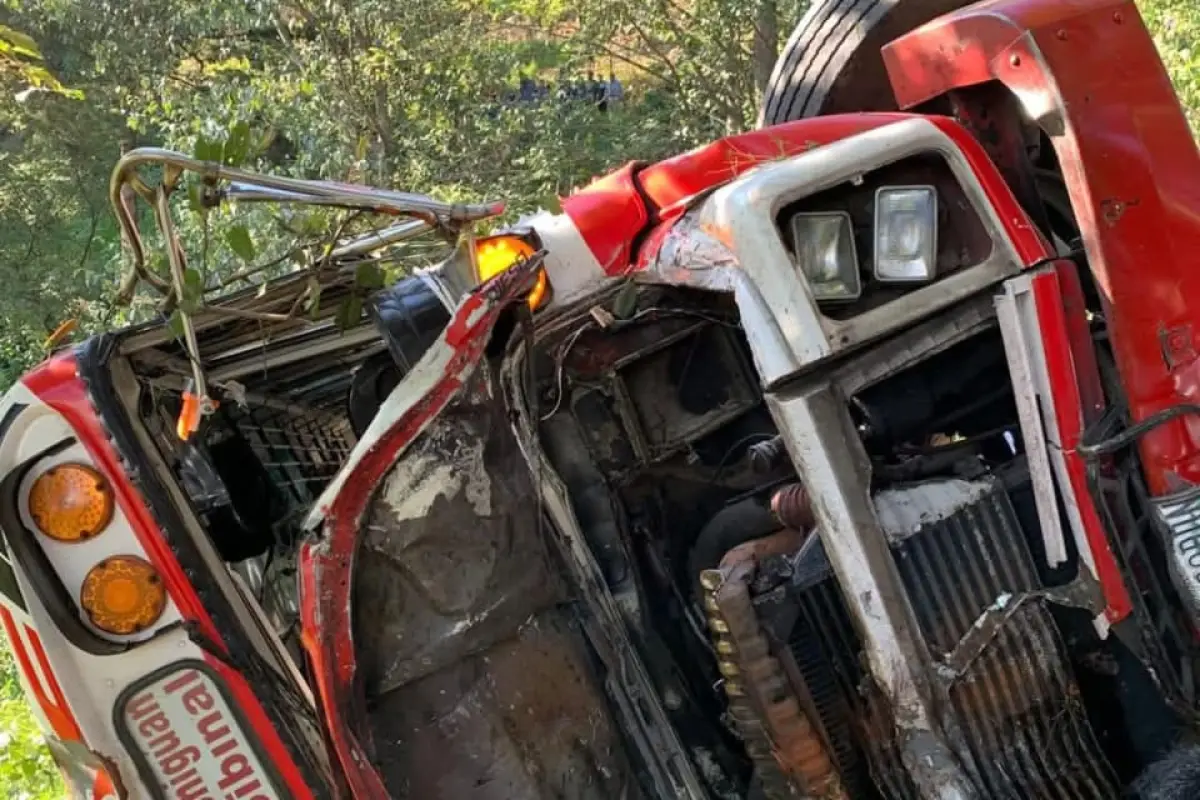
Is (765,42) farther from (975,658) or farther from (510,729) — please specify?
(510,729)

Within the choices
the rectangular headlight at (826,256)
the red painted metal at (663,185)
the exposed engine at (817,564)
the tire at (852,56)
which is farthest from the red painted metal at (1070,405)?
the tire at (852,56)

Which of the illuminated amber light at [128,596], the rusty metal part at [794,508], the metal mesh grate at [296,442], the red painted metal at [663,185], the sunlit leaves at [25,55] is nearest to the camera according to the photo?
the illuminated amber light at [128,596]

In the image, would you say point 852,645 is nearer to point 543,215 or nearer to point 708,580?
point 708,580

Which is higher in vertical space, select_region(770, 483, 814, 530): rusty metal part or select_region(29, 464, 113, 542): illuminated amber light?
select_region(29, 464, 113, 542): illuminated amber light

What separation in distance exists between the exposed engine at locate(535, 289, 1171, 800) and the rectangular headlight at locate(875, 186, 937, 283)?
0.44 feet

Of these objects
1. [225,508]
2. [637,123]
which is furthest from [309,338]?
[637,123]

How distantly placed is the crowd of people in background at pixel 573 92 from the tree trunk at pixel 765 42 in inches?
69.0

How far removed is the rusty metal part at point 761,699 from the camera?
2.34 meters

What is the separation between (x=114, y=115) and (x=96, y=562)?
12626 millimetres

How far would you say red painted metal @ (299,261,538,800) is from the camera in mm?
2121

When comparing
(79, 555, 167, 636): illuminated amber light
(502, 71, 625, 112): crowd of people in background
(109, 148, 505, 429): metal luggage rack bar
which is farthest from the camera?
(502, 71, 625, 112): crowd of people in background

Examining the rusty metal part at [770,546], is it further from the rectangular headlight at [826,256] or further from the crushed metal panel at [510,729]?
the rectangular headlight at [826,256]

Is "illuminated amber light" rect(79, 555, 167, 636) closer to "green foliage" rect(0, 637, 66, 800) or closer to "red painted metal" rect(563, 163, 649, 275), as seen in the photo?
"red painted metal" rect(563, 163, 649, 275)

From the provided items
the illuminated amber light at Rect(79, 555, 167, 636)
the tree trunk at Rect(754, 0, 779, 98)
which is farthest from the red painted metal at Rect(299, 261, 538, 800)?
the tree trunk at Rect(754, 0, 779, 98)
